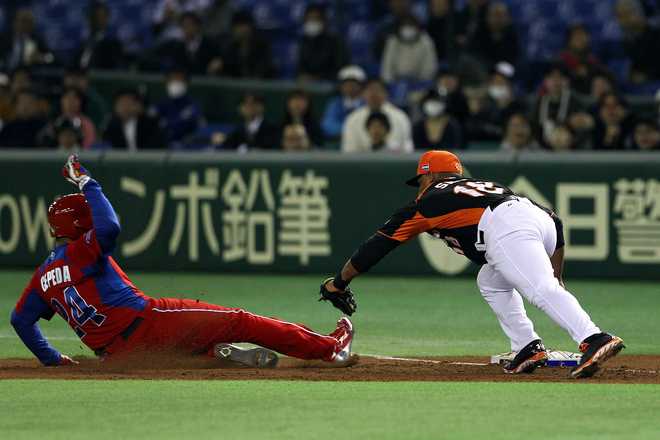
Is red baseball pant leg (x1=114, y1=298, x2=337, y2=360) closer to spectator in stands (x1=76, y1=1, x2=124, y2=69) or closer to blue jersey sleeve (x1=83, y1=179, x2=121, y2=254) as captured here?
blue jersey sleeve (x1=83, y1=179, x2=121, y2=254)

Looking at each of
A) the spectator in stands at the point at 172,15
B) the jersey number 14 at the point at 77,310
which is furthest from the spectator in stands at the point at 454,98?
the jersey number 14 at the point at 77,310

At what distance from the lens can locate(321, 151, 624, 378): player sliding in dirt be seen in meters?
8.03

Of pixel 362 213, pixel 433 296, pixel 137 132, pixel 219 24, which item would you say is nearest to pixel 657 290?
pixel 433 296

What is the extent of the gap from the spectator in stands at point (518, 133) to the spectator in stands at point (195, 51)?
17.2ft

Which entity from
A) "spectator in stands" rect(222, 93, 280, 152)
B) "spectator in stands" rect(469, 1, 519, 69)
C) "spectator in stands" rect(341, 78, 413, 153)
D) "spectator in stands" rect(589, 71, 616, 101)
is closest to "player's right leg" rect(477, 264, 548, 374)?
"spectator in stands" rect(341, 78, 413, 153)

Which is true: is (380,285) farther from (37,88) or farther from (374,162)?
(37,88)

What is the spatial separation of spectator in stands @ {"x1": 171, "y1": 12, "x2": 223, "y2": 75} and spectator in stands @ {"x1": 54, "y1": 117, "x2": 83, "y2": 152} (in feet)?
10.1

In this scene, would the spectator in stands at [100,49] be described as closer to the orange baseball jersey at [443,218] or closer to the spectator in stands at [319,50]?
the spectator in stands at [319,50]

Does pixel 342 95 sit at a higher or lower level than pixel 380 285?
higher

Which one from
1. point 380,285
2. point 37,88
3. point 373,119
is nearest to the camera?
point 380,285

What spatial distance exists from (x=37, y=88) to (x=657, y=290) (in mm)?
9035

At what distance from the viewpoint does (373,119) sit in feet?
51.6

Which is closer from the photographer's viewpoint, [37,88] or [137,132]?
[137,132]

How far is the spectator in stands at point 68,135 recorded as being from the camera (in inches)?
649
